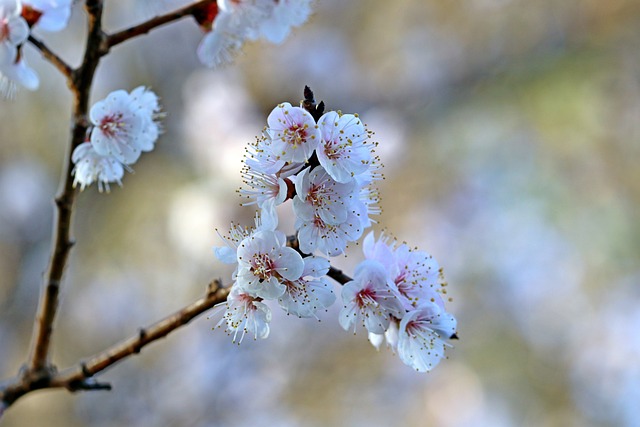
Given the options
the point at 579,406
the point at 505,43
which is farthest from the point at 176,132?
the point at 579,406

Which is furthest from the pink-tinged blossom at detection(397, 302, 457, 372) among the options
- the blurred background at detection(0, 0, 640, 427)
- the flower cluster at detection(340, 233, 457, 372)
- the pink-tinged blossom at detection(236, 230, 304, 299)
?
the blurred background at detection(0, 0, 640, 427)

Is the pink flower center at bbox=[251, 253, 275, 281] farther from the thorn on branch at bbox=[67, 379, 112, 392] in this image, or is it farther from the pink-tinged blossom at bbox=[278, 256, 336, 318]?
the thorn on branch at bbox=[67, 379, 112, 392]

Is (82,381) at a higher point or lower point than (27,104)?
higher

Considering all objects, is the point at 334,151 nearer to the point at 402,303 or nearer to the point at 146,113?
the point at 402,303

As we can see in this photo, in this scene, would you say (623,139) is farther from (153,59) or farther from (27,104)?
(27,104)

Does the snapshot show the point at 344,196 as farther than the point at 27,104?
No

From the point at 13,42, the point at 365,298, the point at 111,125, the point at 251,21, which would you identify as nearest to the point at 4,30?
the point at 13,42

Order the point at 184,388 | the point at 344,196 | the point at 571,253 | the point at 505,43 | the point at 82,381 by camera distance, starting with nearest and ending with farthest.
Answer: the point at 344,196 → the point at 82,381 → the point at 184,388 → the point at 571,253 → the point at 505,43
